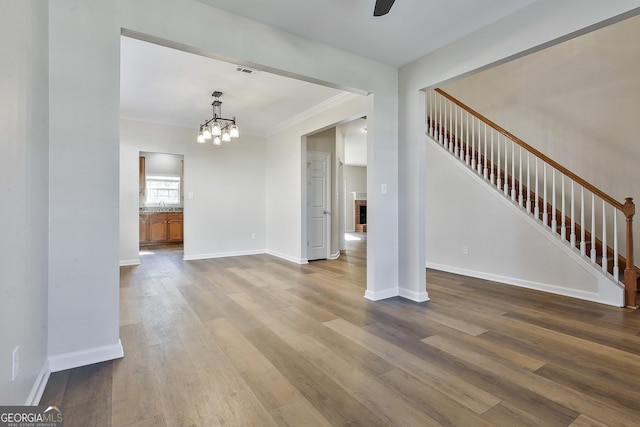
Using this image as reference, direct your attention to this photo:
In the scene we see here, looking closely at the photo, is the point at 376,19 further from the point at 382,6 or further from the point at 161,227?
the point at 161,227

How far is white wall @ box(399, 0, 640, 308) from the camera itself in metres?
2.21

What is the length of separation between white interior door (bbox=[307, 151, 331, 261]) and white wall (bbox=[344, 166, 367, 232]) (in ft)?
22.3

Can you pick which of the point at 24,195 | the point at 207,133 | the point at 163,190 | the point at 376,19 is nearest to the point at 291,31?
the point at 376,19

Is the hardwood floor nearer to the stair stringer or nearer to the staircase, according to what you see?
the stair stringer

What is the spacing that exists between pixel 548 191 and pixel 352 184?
29.2ft

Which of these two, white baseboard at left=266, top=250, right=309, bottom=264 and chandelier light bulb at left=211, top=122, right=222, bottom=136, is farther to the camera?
white baseboard at left=266, top=250, right=309, bottom=264

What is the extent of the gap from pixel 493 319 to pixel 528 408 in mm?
1345

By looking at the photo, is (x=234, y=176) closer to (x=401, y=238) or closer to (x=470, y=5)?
(x=401, y=238)

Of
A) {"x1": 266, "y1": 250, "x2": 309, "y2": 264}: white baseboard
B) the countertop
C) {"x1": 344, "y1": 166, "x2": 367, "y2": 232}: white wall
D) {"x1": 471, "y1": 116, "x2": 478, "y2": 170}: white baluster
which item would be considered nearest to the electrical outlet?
{"x1": 266, "y1": 250, "x2": 309, "y2": 264}: white baseboard

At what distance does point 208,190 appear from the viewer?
6.18 metres

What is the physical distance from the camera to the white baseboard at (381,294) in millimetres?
3359

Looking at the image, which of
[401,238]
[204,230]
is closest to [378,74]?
[401,238]

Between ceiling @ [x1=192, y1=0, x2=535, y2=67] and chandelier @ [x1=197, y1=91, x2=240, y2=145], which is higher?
ceiling @ [x1=192, y1=0, x2=535, y2=67]

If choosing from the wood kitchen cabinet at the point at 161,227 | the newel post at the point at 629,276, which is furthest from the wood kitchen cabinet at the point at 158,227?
the newel post at the point at 629,276
